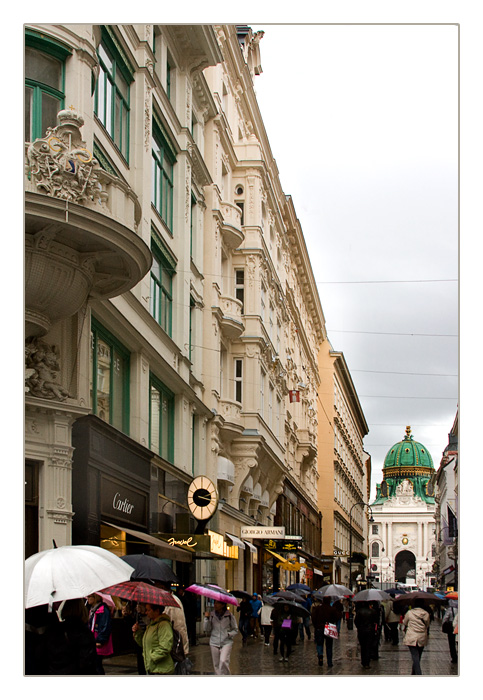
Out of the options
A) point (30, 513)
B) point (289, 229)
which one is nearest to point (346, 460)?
point (289, 229)

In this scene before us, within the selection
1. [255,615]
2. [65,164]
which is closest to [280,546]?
[255,615]

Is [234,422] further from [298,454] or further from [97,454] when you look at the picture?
[298,454]

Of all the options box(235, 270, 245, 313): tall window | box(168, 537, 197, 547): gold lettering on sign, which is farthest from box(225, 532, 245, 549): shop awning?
box(235, 270, 245, 313): tall window

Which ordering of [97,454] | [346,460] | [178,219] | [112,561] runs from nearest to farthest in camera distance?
[112,561] → [97,454] → [178,219] → [346,460]

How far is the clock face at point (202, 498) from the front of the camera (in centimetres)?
2852

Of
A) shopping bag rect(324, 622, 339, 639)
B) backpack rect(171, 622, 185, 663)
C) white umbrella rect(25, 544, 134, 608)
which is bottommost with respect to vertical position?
shopping bag rect(324, 622, 339, 639)

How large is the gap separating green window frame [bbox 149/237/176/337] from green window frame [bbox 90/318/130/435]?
8.72ft

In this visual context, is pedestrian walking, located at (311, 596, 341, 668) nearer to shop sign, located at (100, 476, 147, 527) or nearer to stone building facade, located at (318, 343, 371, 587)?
shop sign, located at (100, 476, 147, 527)

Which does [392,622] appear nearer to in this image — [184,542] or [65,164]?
[184,542]

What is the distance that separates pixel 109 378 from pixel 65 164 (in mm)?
7100

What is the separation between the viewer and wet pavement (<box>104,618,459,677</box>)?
19797 millimetres

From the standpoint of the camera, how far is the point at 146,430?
25609 millimetres

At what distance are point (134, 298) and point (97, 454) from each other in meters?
4.67

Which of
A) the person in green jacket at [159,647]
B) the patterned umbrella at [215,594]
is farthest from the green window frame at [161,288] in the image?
the person in green jacket at [159,647]
